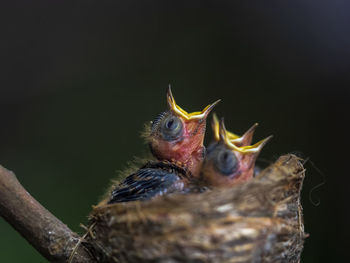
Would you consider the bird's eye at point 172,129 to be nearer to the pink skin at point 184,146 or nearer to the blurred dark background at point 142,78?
the pink skin at point 184,146

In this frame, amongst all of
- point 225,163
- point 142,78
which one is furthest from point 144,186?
point 142,78

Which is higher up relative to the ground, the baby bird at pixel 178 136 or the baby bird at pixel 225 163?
the baby bird at pixel 178 136

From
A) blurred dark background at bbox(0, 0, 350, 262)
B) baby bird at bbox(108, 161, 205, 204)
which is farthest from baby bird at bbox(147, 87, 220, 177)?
blurred dark background at bbox(0, 0, 350, 262)

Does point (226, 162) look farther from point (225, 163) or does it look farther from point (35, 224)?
point (35, 224)

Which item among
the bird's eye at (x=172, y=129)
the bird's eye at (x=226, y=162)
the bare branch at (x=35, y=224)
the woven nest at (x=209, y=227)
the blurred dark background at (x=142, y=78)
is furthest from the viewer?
the blurred dark background at (x=142, y=78)

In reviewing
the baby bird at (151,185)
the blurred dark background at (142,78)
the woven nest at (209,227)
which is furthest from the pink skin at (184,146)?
the blurred dark background at (142,78)

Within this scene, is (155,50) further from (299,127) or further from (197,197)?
(197,197)

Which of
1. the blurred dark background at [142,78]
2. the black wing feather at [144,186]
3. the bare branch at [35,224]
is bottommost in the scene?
the bare branch at [35,224]
